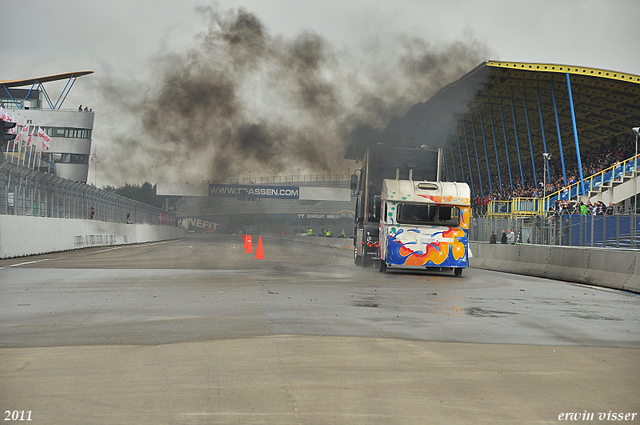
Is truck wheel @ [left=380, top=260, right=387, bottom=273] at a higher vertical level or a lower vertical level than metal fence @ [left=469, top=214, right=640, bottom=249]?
lower

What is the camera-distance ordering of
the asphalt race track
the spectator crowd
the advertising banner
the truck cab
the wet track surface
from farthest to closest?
the advertising banner, the spectator crowd, the truck cab, the wet track surface, the asphalt race track

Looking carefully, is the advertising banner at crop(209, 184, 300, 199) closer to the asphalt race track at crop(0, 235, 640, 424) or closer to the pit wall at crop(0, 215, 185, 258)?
the pit wall at crop(0, 215, 185, 258)

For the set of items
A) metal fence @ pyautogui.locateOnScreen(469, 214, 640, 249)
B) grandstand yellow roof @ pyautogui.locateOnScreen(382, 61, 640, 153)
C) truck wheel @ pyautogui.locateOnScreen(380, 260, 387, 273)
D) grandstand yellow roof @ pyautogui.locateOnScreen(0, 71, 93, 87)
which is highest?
grandstand yellow roof @ pyautogui.locateOnScreen(0, 71, 93, 87)

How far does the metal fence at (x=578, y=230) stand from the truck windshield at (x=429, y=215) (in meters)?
5.24

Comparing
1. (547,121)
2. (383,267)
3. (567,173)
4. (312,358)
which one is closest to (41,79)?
(547,121)

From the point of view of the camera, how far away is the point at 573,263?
19.9 m

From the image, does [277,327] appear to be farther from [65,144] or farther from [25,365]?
[65,144]

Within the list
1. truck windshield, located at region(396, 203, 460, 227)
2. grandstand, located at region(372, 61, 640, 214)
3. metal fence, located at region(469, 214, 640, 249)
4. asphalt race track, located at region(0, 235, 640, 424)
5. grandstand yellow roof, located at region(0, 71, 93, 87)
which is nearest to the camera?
asphalt race track, located at region(0, 235, 640, 424)

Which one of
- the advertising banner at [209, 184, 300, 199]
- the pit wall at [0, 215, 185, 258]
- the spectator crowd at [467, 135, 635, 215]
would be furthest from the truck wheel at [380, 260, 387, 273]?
the advertising banner at [209, 184, 300, 199]

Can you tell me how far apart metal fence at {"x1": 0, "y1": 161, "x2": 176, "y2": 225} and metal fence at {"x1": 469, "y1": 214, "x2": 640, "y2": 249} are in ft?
65.8

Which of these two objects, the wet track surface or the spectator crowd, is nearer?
the wet track surface

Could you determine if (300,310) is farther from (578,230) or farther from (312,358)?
(578,230)

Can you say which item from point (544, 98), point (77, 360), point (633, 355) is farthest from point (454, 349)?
point (544, 98)

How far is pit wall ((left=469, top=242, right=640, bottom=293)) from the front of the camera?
16875 mm
